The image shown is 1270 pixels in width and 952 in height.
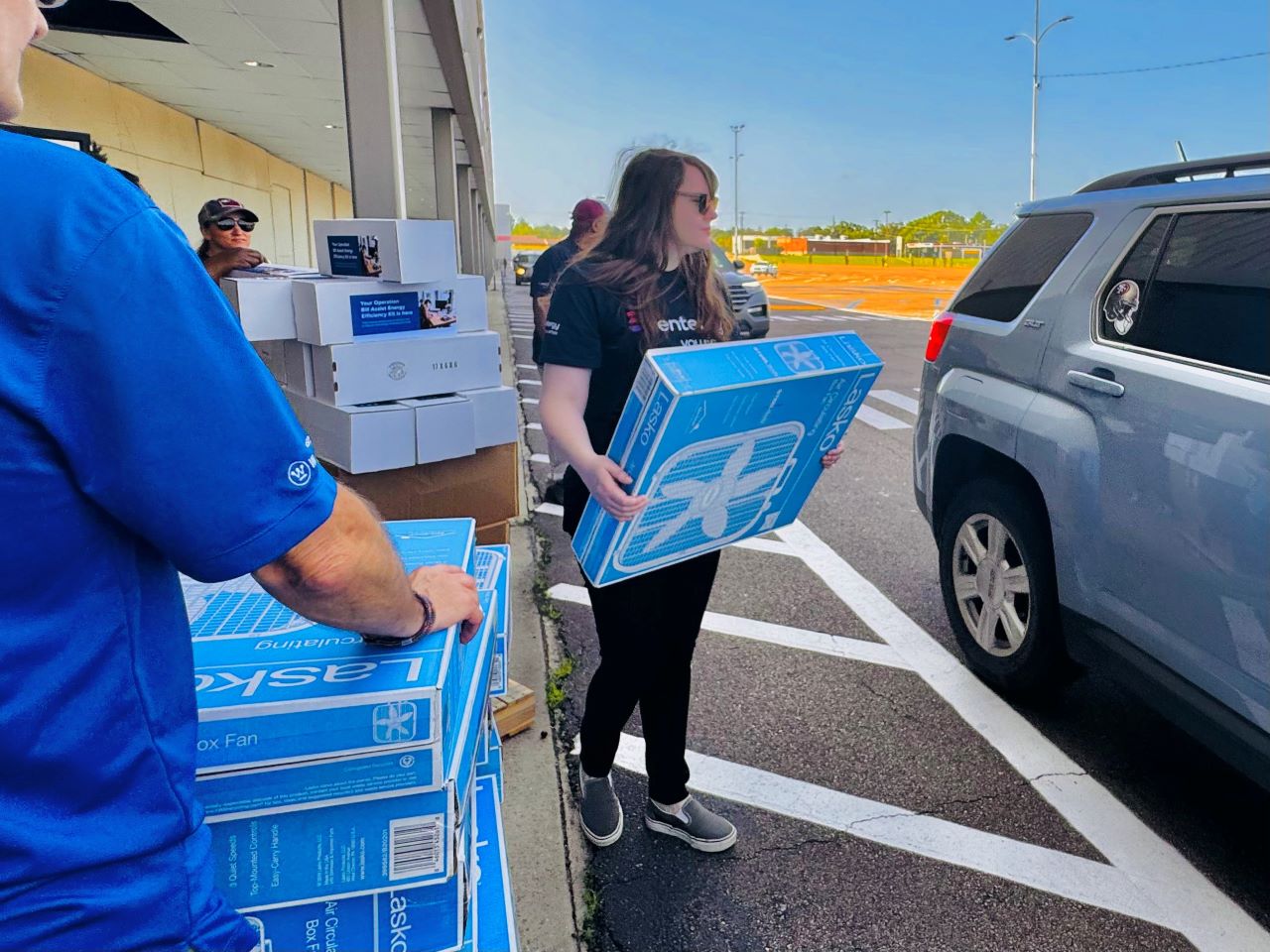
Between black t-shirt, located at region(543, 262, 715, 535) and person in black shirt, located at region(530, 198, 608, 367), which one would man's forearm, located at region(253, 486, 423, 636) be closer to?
black t-shirt, located at region(543, 262, 715, 535)

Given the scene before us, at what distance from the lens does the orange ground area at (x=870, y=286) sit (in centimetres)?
2728

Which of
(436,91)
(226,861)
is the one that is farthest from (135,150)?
(226,861)

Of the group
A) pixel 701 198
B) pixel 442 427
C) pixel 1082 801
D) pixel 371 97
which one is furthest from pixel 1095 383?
pixel 371 97

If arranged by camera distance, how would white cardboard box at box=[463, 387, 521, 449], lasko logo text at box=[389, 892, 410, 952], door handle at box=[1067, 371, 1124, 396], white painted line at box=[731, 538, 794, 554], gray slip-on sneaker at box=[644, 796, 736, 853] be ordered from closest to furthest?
1. lasko logo text at box=[389, 892, 410, 952]
2. gray slip-on sneaker at box=[644, 796, 736, 853]
3. door handle at box=[1067, 371, 1124, 396]
4. white cardboard box at box=[463, 387, 521, 449]
5. white painted line at box=[731, 538, 794, 554]

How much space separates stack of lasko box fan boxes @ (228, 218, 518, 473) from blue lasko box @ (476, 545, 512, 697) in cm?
135

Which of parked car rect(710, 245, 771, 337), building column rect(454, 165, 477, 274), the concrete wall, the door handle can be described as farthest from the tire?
building column rect(454, 165, 477, 274)

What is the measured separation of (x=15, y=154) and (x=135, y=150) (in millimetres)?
11510

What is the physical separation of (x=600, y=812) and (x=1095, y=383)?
81.6 inches

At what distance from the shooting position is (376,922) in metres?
1.25

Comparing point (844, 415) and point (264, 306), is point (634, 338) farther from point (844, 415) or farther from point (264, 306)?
point (264, 306)

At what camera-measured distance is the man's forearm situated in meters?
0.95

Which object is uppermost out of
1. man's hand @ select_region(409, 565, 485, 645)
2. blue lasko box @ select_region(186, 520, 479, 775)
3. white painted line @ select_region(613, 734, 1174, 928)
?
man's hand @ select_region(409, 565, 485, 645)

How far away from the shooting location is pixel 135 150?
1037cm

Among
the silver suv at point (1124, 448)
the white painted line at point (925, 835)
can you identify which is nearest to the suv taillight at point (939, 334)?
the silver suv at point (1124, 448)
